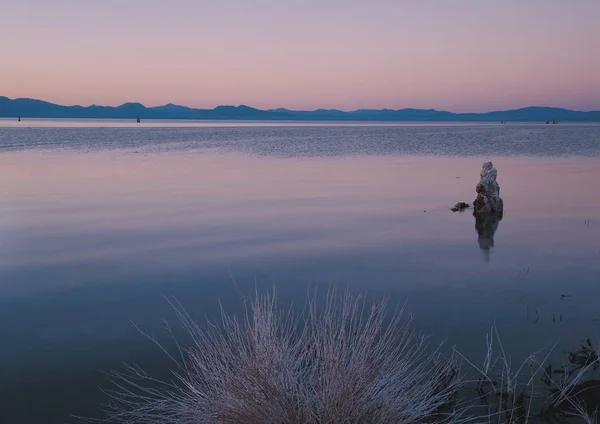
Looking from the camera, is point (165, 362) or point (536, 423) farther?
point (165, 362)

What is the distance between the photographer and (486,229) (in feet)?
41.2

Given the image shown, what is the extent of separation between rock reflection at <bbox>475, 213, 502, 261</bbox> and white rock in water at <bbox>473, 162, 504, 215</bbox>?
16cm

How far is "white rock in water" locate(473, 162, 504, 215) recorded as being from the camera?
14.1 m

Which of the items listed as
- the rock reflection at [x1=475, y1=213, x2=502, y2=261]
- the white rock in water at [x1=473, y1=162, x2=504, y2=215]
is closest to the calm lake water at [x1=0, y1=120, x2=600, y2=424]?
the rock reflection at [x1=475, y1=213, x2=502, y2=261]

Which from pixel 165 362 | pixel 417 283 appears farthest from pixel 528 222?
pixel 165 362

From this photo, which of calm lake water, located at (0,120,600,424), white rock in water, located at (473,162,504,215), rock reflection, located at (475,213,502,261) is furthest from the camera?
white rock in water, located at (473,162,504,215)

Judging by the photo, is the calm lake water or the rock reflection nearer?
the calm lake water

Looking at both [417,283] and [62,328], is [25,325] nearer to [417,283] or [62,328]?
[62,328]

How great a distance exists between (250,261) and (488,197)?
7.54 meters

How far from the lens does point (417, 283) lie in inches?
333

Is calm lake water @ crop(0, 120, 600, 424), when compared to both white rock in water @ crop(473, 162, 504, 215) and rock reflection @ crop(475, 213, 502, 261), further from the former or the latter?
white rock in water @ crop(473, 162, 504, 215)

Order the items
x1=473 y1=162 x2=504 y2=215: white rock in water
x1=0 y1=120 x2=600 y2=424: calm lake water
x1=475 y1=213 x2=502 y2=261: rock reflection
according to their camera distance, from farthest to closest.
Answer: x1=473 y1=162 x2=504 y2=215: white rock in water, x1=475 y1=213 x2=502 y2=261: rock reflection, x1=0 y1=120 x2=600 y2=424: calm lake water

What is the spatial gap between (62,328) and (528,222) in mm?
11010

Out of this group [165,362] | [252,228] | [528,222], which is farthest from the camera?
[528,222]
